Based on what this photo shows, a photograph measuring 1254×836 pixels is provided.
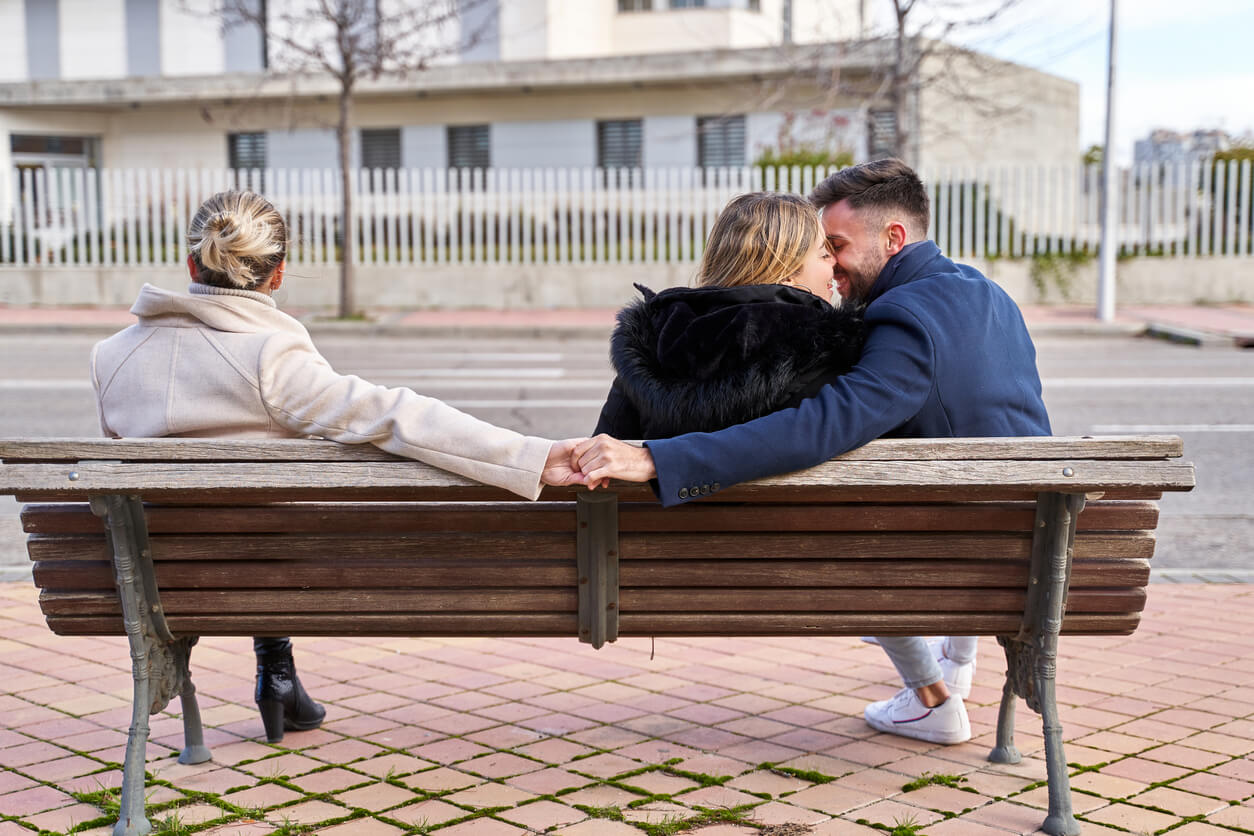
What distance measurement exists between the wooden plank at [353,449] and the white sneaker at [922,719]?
3.57 feet

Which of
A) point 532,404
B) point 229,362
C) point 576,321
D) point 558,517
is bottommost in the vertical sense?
point 532,404

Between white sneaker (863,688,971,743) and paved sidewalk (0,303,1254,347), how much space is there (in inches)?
590

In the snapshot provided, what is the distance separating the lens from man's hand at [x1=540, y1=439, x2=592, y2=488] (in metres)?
2.79

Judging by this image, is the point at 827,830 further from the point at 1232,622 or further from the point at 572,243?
the point at 572,243

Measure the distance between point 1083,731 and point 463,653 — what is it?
1.98m

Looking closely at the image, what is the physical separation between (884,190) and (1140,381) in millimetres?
10535

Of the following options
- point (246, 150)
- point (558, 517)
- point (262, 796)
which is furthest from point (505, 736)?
point (246, 150)

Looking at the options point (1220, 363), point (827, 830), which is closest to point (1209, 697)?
point (827, 830)

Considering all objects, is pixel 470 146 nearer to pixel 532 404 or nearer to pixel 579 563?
pixel 532 404

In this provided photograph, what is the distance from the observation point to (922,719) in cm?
366

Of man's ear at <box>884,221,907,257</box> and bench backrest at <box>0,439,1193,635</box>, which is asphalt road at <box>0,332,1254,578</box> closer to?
bench backrest at <box>0,439,1193,635</box>

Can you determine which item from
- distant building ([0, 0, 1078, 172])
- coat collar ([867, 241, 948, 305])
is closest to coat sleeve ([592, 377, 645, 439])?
coat collar ([867, 241, 948, 305])

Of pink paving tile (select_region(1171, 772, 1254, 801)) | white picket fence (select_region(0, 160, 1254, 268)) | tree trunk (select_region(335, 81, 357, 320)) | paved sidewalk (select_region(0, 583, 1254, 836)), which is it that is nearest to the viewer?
paved sidewalk (select_region(0, 583, 1254, 836))

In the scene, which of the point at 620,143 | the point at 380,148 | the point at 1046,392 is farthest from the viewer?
the point at 380,148
